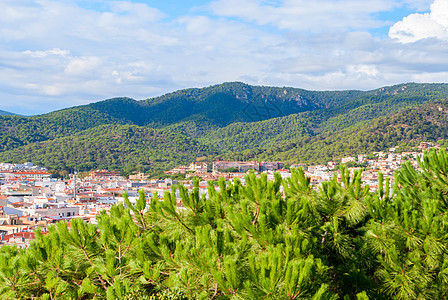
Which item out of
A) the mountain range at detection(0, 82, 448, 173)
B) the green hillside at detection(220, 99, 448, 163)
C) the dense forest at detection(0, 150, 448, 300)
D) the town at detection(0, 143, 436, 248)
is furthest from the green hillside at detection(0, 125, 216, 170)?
the dense forest at detection(0, 150, 448, 300)

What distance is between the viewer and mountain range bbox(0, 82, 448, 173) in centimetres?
8588

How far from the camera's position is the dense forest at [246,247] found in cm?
427

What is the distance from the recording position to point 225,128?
137 meters

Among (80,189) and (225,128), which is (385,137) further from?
(225,128)

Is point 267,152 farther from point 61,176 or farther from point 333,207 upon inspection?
point 333,207

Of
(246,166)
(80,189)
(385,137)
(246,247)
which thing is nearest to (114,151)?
(246,166)

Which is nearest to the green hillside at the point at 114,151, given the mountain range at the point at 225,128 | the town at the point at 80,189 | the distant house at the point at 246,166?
the mountain range at the point at 225,128

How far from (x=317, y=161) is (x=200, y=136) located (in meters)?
64.8

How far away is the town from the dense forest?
37 cm

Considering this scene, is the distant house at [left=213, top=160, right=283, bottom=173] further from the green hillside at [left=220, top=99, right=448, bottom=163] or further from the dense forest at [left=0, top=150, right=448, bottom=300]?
the dense forest at [left=0, top=150, right=448, bottom=300]

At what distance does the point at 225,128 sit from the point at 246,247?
13253cm

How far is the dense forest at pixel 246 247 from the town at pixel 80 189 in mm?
373

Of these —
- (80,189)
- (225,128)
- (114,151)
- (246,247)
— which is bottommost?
(80,189)

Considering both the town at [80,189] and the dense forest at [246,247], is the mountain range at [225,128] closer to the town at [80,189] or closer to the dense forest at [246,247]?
the town at [80,189]
